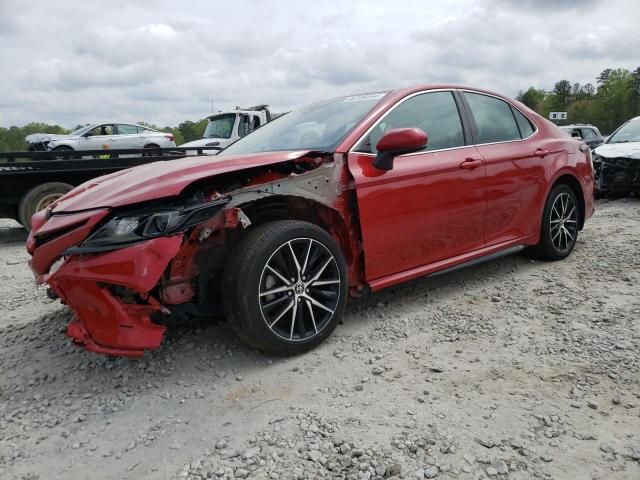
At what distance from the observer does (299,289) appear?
2967mm

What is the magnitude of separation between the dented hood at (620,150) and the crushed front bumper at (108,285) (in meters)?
8.11

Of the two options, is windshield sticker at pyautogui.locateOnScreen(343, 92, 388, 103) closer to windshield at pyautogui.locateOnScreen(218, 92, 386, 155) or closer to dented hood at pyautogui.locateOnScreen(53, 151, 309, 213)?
windshield at pyautogui.locateOnScreen(218, 92, 386, 155)

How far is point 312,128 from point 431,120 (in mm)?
875

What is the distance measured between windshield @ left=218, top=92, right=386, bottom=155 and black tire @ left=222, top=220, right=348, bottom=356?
65cm

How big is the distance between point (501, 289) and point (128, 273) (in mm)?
2836

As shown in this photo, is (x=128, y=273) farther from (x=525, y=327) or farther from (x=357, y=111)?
(x=525, y=327)

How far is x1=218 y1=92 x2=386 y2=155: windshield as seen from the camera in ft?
11.2

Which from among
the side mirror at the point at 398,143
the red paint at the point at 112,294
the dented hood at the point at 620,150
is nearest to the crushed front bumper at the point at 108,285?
the red paint at the point at 112,294

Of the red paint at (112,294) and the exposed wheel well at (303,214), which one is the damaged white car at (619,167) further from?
the red paint at (112,294)

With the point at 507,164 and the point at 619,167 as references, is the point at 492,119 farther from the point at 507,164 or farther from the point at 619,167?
the point at 619,167

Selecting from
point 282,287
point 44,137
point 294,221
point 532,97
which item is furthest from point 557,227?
point 532,97

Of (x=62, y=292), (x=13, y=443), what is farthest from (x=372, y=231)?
(x=13, y=443)

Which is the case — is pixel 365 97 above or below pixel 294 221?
above

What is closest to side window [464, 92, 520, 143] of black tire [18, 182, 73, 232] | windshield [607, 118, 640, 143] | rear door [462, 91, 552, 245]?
rear door [462, 91, 552, 245]
